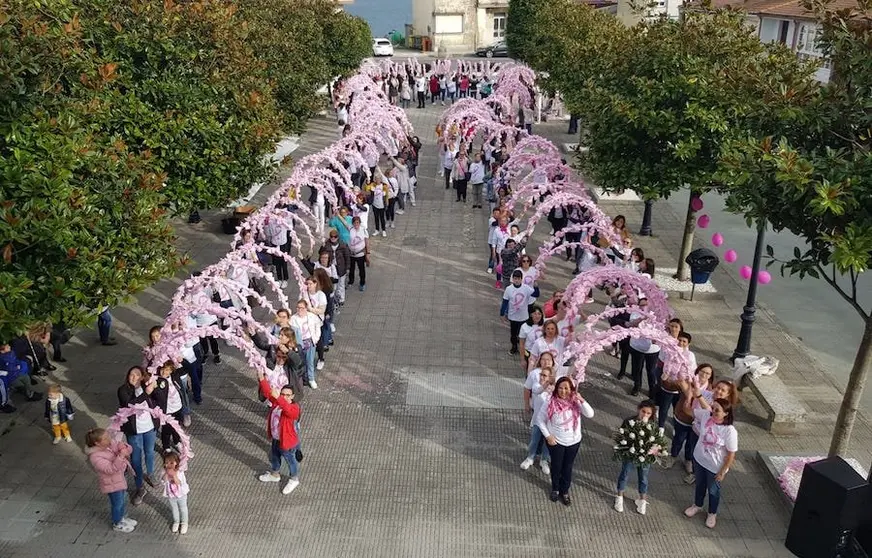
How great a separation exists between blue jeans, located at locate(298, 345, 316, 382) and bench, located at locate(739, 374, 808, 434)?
6.25m

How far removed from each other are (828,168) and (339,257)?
26.7 feet

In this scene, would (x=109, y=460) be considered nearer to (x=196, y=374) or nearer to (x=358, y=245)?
(x=196, y=374)

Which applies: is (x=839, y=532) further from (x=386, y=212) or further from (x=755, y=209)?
(x=386, y=212)

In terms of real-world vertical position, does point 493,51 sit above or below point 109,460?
above

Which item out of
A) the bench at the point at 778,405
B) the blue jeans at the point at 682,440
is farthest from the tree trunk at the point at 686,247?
the blue jeans at the point at 682,440

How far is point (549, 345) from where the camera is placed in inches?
360

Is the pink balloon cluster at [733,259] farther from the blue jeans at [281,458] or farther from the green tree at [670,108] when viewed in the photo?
the blue jeans at [281,458]

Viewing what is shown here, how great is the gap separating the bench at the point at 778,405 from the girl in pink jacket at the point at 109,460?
790 cm

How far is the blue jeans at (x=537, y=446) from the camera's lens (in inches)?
333

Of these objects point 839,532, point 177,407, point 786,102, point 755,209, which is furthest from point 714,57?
point 177,407

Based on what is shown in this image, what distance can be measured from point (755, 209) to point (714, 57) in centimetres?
639

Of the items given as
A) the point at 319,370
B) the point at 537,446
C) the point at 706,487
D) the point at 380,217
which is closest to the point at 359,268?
the point at 319,370

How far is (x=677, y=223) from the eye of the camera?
60.1 ft

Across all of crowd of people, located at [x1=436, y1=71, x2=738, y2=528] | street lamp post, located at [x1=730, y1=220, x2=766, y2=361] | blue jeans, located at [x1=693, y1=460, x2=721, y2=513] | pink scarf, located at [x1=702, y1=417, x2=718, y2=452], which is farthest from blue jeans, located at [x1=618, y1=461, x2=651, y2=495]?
street lamp post, located at [x1=730, y1=220, x2=766, y2=361]
